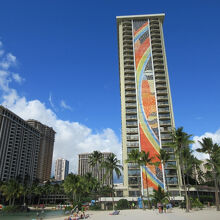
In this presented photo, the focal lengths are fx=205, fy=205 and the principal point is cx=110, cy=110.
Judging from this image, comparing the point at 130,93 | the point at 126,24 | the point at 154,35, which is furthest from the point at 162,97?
the point at 126,24

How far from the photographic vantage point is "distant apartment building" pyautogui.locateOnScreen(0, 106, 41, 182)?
125 meters

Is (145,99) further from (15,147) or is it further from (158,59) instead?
(15,147)

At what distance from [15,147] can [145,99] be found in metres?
97.8

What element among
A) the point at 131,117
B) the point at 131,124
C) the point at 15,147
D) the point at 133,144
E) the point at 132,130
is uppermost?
the point at 131,117

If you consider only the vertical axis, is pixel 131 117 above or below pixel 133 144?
above

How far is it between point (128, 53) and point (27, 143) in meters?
103

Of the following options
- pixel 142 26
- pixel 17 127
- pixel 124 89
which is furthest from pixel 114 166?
pixel 17 127

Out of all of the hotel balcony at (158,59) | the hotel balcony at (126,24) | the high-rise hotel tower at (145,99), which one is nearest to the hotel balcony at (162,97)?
the high-rise hotel tower at (145,99)

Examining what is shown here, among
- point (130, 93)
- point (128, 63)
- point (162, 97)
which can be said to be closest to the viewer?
point (162, 97)

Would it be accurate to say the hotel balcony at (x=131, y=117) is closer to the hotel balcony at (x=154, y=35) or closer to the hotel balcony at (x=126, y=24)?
the hotel balcony at (x=154, y=35)

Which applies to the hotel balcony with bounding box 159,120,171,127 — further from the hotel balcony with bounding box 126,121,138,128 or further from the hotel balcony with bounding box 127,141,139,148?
the hotel balcony with bounding box 127,141,139,148

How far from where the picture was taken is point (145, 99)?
8175 centimetres

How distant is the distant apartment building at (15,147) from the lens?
125 metres

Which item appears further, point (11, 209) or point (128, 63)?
point (128, 63)
